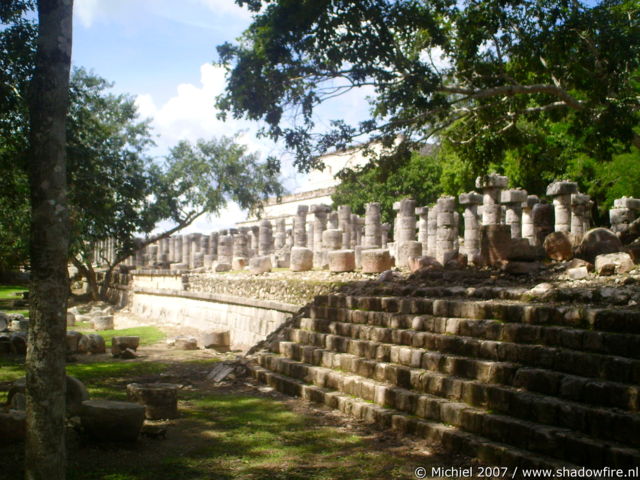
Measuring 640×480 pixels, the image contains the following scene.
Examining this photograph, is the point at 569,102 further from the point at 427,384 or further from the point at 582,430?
the point at 582,430

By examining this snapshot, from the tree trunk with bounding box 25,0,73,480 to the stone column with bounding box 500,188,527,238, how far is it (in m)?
12.8

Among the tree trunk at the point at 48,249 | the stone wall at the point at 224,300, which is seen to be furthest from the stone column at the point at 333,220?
the tree trunk at the point at 48,249

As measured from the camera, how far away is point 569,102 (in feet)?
33.0

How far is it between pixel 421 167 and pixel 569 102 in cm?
2324

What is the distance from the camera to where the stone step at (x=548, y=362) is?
5.14 metres

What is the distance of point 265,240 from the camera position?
83.8 ft

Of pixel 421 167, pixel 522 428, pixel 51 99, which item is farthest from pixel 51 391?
pixel 421 167

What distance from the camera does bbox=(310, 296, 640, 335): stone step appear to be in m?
5.81

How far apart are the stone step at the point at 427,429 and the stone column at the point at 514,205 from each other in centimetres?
862

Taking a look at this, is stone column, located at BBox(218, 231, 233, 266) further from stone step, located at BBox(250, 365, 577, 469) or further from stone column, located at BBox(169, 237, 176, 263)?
stone step, located at BBox(250, 365, 577, 469)

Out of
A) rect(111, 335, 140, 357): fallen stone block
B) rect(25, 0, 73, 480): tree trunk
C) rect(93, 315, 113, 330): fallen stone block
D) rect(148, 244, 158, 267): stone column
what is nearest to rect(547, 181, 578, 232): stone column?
rect(111, 335, 140, 357): fallen stone block

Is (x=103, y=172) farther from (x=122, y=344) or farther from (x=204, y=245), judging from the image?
(x=204, y=245)

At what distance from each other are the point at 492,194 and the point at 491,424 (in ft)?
35.1

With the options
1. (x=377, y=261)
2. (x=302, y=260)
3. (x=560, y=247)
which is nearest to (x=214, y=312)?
(x=302, y=260)
